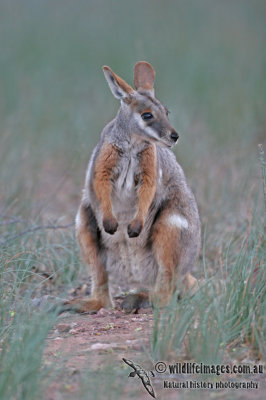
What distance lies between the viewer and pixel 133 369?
3324 millimetres

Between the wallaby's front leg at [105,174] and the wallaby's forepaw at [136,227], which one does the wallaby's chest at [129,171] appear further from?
the wallaby's forepaw at [136,227]

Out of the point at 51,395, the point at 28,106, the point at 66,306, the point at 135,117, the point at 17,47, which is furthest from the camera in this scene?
the point at 17,47

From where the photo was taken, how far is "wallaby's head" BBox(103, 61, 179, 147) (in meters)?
4.74

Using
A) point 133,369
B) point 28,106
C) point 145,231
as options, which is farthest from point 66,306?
point 28,106

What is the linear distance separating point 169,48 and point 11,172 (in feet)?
22.3

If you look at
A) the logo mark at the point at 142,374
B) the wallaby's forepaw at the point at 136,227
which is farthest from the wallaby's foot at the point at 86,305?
the logo mark at the point at 142,374

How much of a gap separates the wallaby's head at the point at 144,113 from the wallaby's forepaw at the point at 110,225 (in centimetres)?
64

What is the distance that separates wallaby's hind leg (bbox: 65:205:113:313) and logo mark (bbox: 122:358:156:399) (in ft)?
4.81

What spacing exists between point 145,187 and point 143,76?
95 centimetres

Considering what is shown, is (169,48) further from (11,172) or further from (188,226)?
(188,226)

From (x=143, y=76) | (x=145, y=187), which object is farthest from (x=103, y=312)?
(x=143, y=76)

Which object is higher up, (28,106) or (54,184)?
(28,106)

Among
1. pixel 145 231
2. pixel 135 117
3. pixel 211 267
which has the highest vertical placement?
pixel 135 117

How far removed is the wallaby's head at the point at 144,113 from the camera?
15.6ft
